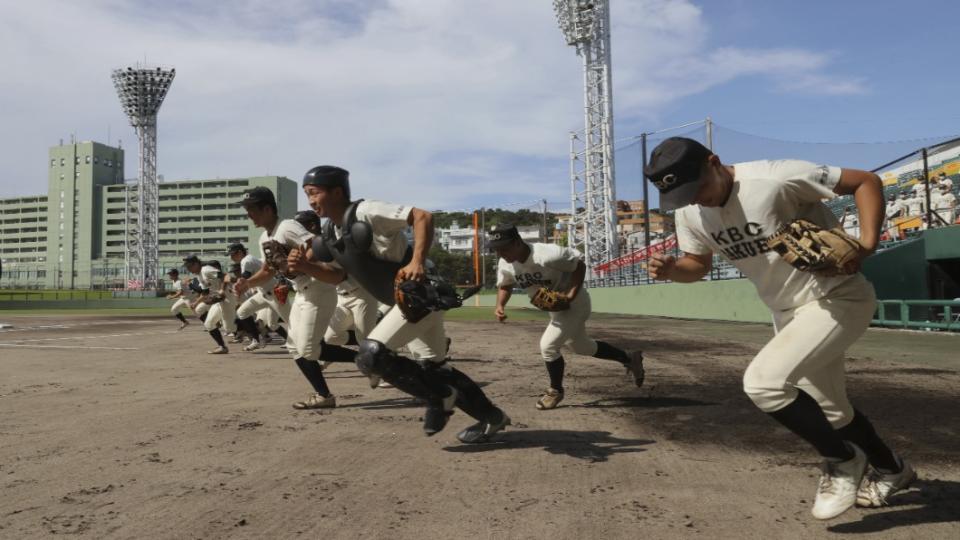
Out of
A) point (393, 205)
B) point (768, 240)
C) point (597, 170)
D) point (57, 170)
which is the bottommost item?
point (768, 240)

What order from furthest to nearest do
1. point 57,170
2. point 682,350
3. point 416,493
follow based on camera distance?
point 57,170 → point 682,350 → point 416,493

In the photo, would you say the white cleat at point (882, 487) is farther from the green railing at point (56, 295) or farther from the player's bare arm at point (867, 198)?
the green railing at point (56, 295)

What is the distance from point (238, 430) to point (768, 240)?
382 centimetres

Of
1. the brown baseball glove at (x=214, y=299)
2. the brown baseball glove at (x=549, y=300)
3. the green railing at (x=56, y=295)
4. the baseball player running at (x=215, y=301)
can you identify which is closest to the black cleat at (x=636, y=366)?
the brown baseball glove at (x=549, y=300)

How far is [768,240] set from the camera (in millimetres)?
2809

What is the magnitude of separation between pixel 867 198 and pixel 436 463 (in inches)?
102

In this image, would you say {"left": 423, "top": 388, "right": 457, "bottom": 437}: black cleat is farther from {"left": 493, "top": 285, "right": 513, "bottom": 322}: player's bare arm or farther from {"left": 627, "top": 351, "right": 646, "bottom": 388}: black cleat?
{"left": 627, "top": 351, "right": 646, "bottom": 388}: black cleat

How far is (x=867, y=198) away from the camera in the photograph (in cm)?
273

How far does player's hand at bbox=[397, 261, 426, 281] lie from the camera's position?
3.66 meters

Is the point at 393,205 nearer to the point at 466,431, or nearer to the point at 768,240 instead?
the point at 466,431

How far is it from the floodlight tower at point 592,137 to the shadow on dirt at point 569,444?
106 feet

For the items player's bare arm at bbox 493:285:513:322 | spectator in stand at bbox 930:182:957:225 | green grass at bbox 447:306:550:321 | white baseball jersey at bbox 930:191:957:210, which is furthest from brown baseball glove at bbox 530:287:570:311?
green grass at bbox 447:306:550:321

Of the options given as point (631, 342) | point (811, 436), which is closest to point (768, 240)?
point (811, 436)

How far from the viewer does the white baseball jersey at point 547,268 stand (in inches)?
226
